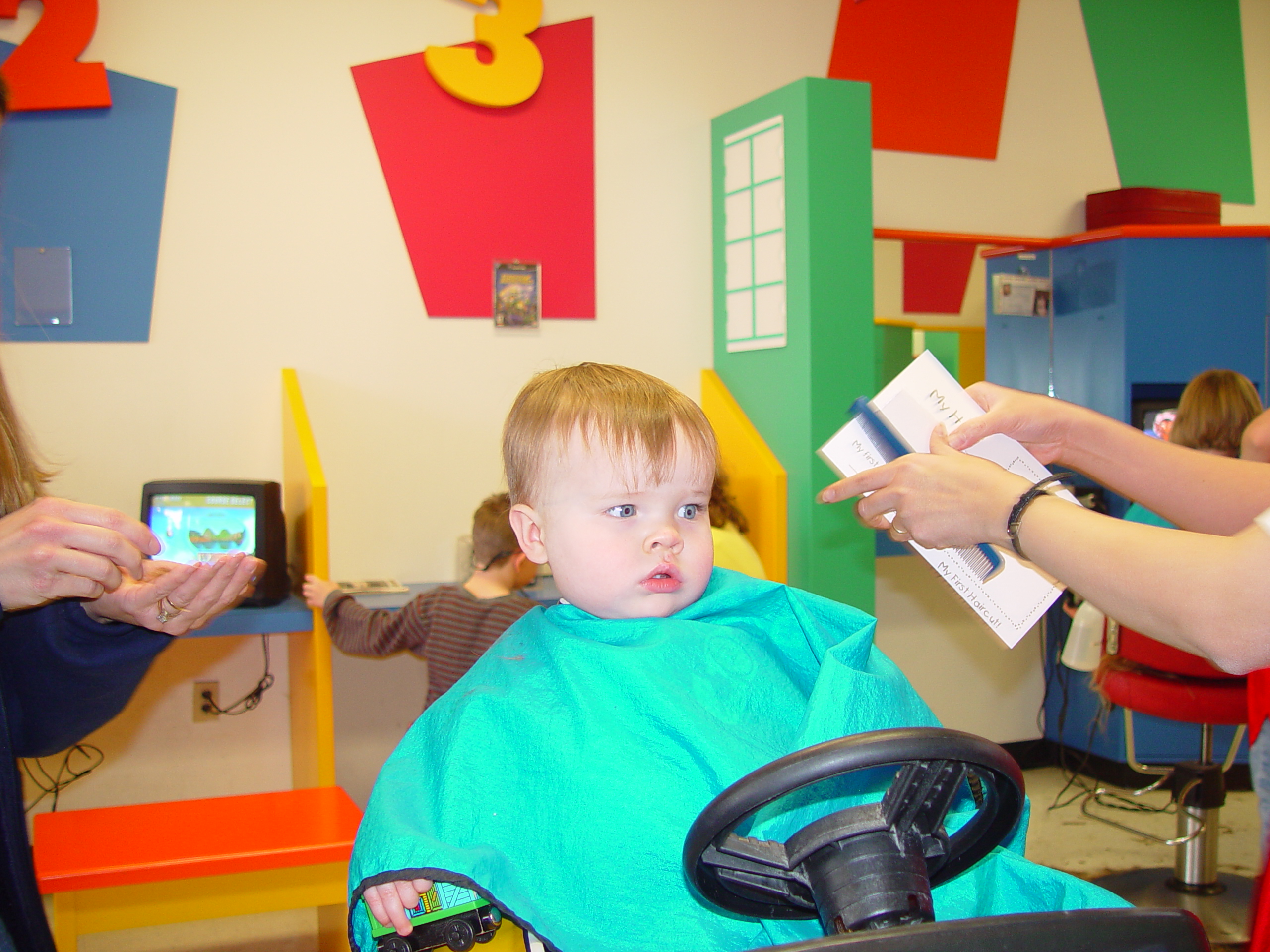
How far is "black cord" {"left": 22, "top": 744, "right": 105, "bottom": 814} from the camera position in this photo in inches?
112

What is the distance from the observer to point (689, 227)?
137 inches

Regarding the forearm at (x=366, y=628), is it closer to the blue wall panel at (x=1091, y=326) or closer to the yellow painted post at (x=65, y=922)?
the yellow painted post at (x=65, y=922)

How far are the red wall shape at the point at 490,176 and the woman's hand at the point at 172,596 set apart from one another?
194 cm

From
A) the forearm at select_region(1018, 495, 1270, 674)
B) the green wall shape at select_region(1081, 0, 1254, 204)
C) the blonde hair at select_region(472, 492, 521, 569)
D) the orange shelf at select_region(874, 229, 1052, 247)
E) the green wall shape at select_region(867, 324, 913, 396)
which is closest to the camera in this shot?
the forearm at select_region(1018, 495, 1270, 674)

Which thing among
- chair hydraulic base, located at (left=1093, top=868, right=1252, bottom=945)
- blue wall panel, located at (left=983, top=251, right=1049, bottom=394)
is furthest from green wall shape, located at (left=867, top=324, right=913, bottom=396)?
chair hydraulic base, located at (left=1093, top=868, right=1252, bottom=945)

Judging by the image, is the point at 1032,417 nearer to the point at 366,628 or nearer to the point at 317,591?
the point at 366,628

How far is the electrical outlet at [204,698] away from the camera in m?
3.01

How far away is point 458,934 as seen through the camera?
108 cm

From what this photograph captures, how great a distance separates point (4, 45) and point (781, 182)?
7.36ft

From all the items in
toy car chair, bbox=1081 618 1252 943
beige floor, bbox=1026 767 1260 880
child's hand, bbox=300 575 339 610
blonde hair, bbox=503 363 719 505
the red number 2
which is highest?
→ the red number 2

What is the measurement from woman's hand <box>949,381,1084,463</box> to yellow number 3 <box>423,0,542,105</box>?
2163 millimetres

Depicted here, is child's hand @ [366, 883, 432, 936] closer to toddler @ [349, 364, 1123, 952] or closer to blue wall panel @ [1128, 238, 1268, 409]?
toddler @ [349, 364, 1123, 952]

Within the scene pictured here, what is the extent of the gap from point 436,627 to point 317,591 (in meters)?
0.34

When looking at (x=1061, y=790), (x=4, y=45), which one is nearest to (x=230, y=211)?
(x=4, y=45)
